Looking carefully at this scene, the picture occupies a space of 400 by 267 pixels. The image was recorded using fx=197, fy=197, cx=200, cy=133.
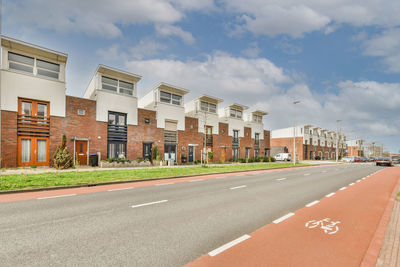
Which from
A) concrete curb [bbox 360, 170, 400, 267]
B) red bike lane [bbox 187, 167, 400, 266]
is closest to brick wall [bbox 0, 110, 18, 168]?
red bike lane [bbox 187, 167, 400, 266]

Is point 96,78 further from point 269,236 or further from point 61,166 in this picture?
point 269,236

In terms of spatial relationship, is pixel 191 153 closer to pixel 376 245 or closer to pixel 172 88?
pixel 172 88

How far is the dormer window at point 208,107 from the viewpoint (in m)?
30.5

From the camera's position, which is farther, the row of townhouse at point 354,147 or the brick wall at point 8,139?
the row of townhouse at point 354,147

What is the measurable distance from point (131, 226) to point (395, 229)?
6.23m

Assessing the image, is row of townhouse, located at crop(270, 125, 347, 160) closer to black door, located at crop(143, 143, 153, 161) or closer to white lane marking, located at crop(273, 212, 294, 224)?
black door, located at crop(143, 143, 153, 161)

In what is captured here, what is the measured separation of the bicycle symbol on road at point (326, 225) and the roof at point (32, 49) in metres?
21.6

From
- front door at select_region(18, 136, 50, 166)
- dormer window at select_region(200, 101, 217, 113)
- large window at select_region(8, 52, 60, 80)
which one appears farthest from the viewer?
dormer window at select_region(200, 101, 217, 113)

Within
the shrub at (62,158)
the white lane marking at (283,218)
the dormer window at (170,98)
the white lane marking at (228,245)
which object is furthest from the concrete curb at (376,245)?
the dormer window at (170,98)

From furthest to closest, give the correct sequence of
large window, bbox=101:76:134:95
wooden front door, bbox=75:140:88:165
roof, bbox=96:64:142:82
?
1. large window, bbox=101:76:134:95
2. roof, bbox=96:64:142:82
3. wooden front door, bbox=75:140:88:165

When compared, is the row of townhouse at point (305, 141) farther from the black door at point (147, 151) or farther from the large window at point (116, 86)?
the large window at point (116, 86)

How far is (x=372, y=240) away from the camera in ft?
13.4

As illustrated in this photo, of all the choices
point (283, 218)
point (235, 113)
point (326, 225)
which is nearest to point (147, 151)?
point (235, 113)

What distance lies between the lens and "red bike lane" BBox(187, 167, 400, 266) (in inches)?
130
